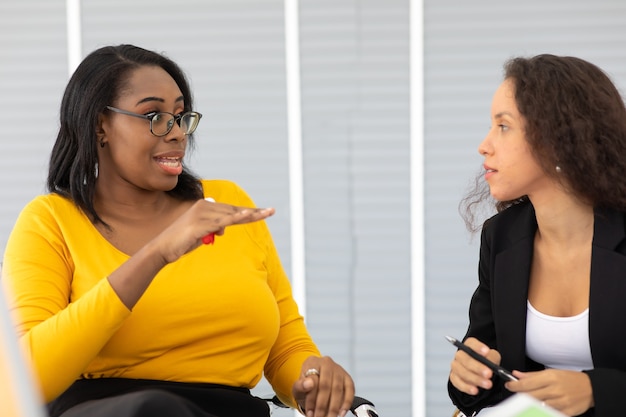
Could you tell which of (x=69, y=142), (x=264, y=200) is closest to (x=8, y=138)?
(x=264, y=200)

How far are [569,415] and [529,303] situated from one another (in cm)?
33

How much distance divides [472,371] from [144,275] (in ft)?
2.30

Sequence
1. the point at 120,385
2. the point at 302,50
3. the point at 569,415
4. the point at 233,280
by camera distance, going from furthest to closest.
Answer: the point at 302,50 → the point at 233,280 → the point at 120,385 → the point at 569,415

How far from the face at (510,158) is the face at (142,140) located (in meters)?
0.74

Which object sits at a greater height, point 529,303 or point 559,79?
point 559,79

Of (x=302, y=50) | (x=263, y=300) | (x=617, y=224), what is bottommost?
(x=263, y=300)

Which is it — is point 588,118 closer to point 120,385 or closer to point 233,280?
point 233,280

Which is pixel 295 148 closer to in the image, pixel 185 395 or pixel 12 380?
pixel 185 395

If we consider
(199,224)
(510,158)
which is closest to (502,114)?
(510,158)

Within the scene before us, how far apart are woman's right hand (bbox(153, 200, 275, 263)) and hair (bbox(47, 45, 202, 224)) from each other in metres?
0.38

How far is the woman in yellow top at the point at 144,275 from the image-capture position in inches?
71.7

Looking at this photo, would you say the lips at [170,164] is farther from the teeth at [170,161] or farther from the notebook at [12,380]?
the notebook at [12,380]

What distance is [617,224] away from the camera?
1969 millimetres

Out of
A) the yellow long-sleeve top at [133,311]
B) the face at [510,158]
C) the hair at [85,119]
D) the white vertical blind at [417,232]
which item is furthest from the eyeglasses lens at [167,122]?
the white vertical blind at [417,232]
